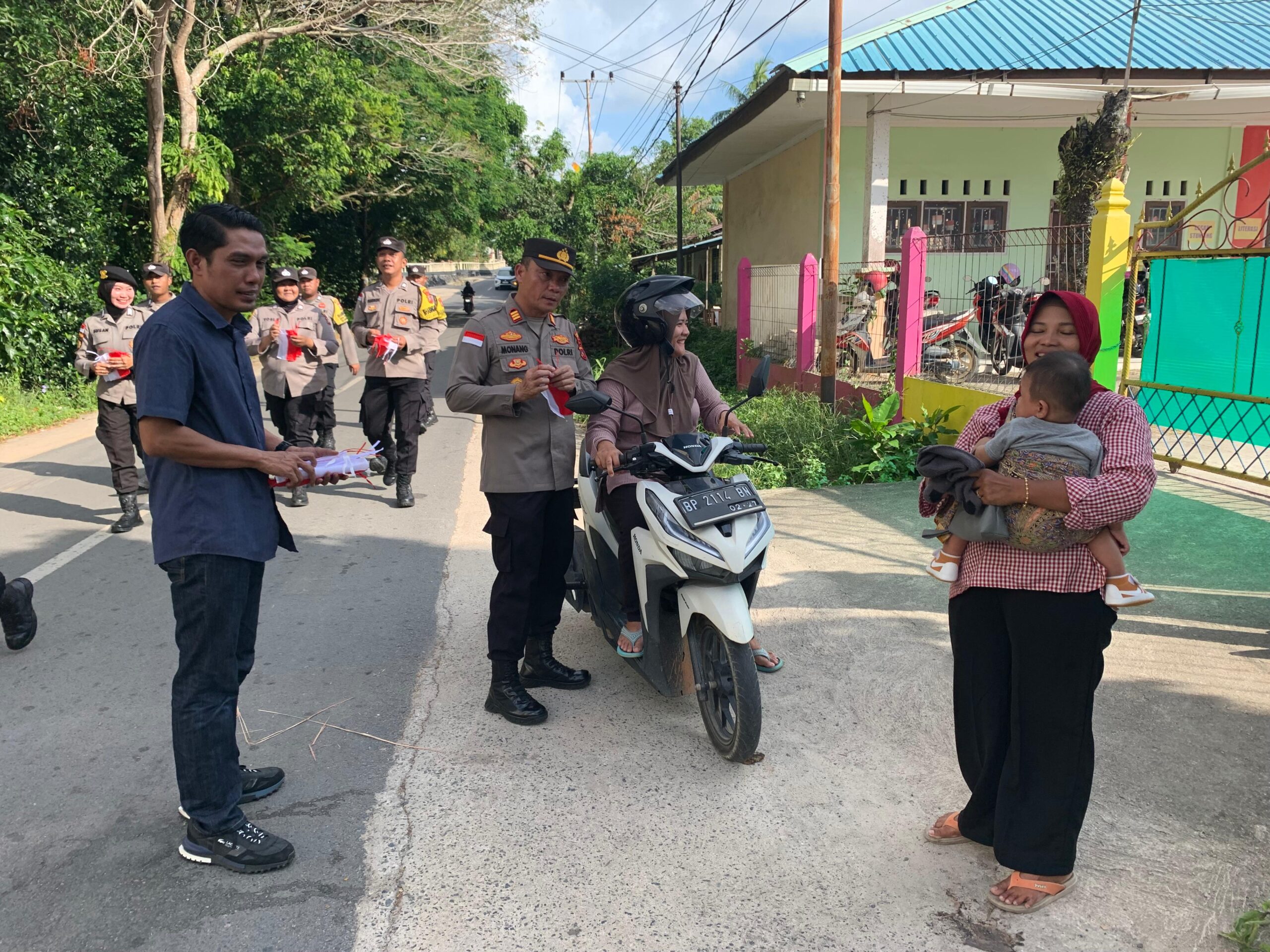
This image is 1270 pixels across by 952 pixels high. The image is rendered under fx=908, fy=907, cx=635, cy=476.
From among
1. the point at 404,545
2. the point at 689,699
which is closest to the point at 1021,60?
the point at 404,545

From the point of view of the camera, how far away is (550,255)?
3.65m

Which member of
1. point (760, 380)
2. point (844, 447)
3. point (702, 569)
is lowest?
point (844, 447)

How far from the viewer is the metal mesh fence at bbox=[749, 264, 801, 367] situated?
1233cm

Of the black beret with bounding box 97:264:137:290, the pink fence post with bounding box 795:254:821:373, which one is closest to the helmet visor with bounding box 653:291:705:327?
the black beret with bounding box 97:264:137:290

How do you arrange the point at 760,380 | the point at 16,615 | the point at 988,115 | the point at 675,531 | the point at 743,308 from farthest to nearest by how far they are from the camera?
the point at 743,308 → the point at 988,115 → the point at 16,615 → the point at 760,380 → the point at 675,531

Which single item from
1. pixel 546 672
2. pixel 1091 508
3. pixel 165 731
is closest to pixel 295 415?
pixel 165 731

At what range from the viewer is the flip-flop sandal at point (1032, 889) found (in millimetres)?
2534

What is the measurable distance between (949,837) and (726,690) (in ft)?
2.98

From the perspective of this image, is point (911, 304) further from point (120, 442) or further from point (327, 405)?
point (120, 442)

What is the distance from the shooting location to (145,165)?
17.9 metres

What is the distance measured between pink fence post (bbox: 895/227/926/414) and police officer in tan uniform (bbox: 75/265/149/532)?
698 cm

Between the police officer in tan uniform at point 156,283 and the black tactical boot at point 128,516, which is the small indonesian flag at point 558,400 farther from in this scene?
the black tactical boot at point 128,516

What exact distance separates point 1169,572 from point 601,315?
1527 centimetres

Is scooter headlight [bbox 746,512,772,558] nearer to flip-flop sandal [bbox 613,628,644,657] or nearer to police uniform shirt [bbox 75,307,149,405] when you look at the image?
flip-flop sandal [bbox 613,628,644,657]
